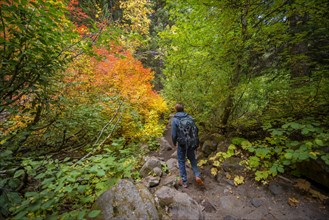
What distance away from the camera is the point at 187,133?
419 cm

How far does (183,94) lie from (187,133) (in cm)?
244

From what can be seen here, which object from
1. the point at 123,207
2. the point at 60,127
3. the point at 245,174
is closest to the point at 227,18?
the point at 245,174

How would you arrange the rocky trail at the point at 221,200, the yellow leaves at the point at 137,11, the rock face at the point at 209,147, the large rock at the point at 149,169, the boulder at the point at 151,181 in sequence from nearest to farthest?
the rocky trail at the point at 221,200 < the boulder at the point at 151,181 < the large rock at the point at 149,169 < the rock face at the point at 209,147 < the yellow leaves at the point at 137,11

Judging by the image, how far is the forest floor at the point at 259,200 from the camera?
3121 mm

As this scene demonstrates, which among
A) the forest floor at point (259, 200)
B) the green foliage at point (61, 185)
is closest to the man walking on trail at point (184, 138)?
the forest floor at point (259, 200)

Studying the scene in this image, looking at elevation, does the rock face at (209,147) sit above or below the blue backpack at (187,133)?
below

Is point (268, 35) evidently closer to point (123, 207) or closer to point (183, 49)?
point (183, 49)

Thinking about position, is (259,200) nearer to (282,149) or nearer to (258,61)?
(282,149)

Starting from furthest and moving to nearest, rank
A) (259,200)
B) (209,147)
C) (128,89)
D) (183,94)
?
1. (128,89)
2. (183,94)
3. (209,147)
4. (259,200)

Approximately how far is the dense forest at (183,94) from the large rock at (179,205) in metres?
0.93

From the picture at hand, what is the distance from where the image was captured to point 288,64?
12.4 ft

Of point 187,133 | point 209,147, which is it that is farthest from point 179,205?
point 209,147

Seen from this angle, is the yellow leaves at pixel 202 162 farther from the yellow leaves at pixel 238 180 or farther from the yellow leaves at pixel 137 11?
the yellow leaves at pixel 137 11

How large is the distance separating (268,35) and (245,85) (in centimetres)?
125
